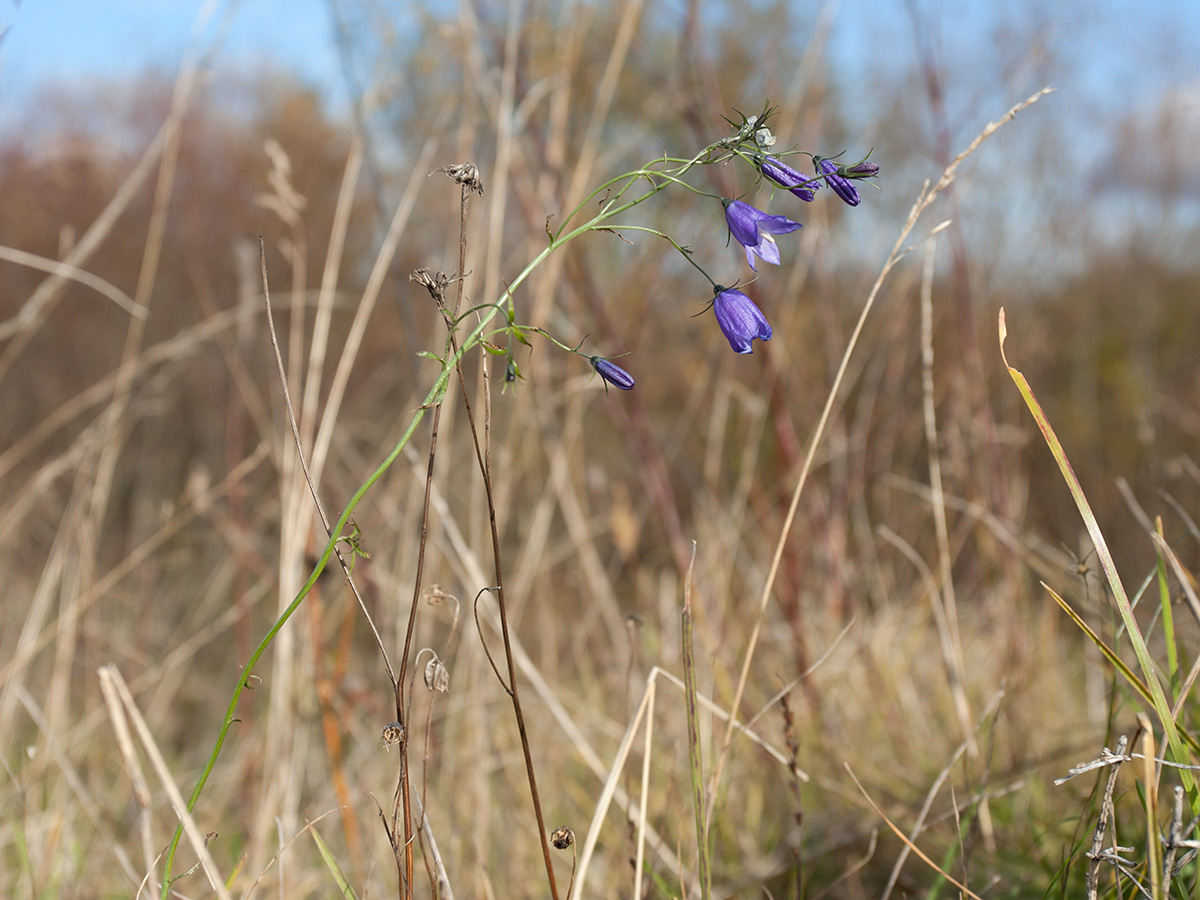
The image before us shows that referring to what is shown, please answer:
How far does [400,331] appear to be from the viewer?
5.36 m

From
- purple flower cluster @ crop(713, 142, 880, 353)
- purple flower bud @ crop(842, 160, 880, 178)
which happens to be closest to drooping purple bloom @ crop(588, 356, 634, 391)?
purple flower cluster @ crop(713, 142, 880, 353)

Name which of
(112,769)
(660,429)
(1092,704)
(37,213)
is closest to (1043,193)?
(660,429)

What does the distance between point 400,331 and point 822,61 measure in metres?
4.00

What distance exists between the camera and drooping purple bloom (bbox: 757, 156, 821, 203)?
0.51 meters

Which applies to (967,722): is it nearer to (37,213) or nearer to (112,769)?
(112,769)

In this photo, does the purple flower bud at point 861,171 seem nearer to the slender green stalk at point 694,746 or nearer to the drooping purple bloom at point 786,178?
the drooping purple bloom at point 786,178

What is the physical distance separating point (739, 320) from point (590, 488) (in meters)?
2.52

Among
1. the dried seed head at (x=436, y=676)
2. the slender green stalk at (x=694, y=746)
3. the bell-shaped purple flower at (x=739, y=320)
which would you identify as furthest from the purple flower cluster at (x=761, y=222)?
the dried seed head at (x=436, y=676)

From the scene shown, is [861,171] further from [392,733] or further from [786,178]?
[392,733]

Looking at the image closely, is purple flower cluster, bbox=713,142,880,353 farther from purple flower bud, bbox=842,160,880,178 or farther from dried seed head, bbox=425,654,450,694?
dried seed head, bbox=425,654,450,694

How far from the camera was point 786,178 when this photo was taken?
53 centimetres

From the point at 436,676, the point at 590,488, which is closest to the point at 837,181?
the point at 436,676

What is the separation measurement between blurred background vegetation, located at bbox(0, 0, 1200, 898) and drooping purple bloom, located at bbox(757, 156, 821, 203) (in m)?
0.24

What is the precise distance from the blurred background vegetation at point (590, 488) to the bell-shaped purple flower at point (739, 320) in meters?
0.23
